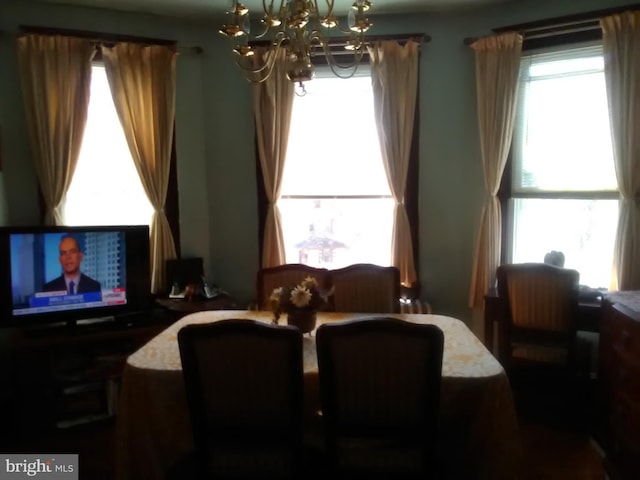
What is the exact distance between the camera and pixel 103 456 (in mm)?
2461

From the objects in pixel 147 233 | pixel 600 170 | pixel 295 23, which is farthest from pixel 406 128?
pixel 147 233

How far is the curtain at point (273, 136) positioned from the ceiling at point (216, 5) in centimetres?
41

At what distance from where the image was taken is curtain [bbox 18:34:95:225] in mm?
2928

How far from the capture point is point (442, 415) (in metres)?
1.74

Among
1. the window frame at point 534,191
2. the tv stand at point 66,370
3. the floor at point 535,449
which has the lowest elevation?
the floor at point 535,449

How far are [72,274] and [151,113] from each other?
48.9 inches

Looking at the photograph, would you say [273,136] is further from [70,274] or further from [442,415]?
[442,415]

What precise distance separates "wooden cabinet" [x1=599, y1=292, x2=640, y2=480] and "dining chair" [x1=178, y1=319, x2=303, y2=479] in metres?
1.51

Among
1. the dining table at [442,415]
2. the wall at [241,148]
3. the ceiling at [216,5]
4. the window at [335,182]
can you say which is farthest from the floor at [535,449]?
the ceiling at [216,5]

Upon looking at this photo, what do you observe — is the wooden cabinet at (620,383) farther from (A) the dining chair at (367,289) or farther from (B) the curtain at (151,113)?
(B) the curtain at (151,113)

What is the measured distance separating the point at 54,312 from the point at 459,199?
2849 millimetres

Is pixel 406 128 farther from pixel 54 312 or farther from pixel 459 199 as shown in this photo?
pixel 54 312

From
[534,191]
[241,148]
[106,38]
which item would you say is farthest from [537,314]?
[106,38]

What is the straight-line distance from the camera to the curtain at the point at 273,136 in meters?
3.28
